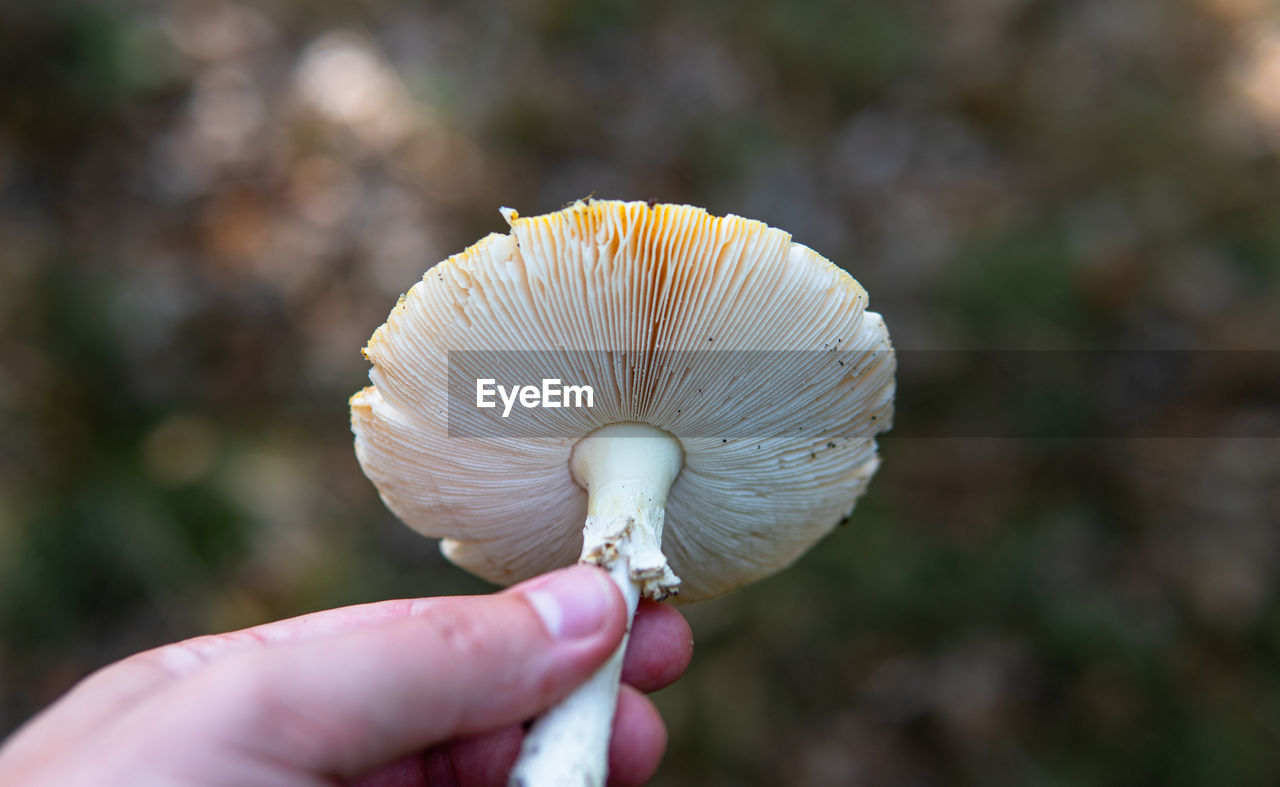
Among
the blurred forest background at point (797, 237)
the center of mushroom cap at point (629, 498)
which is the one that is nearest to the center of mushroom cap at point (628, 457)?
the center of mushroom cap at point (629, 498)

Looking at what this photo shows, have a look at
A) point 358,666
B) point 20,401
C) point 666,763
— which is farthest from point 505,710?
point 20,401

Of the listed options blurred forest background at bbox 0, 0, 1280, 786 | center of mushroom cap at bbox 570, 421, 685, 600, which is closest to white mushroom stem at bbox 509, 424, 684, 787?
center of mushroom cap at bbox 570, 421, 685, 600

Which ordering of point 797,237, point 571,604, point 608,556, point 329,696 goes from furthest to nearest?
point 797,237 → point 608,556 → point 571,604 → point 329,696

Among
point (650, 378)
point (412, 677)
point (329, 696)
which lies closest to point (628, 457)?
point (650, 378)

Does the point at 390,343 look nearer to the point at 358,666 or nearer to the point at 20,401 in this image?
the point at 358,666

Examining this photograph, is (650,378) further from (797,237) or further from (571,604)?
(797,237)
